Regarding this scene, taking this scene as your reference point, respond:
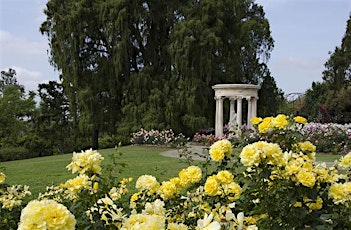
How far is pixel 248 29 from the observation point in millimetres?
19453

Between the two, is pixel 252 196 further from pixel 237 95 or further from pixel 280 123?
pixel 237 95

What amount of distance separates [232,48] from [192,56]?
Result: 2.51 metres

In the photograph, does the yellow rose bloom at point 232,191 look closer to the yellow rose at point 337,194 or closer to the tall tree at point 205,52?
the yellow rose at point 337,194

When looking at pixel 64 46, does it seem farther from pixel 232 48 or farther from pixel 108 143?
pixel 232 48

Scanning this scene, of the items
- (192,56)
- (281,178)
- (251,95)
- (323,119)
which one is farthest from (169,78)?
(281,178)

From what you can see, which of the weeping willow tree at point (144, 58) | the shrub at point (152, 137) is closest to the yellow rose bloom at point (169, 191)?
the shrub at point (152, 137)

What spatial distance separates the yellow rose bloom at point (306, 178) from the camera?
1619 mm

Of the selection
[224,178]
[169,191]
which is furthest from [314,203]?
[169,191]

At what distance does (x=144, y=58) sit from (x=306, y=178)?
18075 millimetres

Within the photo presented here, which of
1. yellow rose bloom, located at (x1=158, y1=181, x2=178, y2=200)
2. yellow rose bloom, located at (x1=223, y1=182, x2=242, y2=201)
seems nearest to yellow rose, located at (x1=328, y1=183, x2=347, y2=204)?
yellow rose bloom, located at (x1=223, y1=182, x2=242, y2=201)

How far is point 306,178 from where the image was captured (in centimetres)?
163

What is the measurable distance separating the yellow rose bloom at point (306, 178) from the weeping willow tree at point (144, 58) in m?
14.9

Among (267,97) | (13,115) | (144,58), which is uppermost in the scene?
(144,58)

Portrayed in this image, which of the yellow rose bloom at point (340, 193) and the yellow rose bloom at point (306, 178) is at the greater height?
the yellow rose bloom at point (306, 178)
